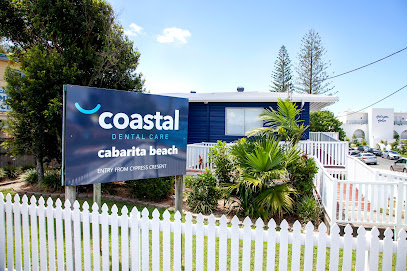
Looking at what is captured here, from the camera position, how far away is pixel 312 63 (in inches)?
1432

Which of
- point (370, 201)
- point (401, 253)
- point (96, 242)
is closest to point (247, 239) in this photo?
point (401, 253)

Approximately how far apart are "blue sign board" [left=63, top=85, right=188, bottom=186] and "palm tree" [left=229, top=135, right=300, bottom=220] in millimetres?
2065

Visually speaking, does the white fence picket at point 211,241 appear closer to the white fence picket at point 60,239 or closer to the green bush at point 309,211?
the white fence picket at point 60,239

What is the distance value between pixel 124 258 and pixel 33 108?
698 centimetres

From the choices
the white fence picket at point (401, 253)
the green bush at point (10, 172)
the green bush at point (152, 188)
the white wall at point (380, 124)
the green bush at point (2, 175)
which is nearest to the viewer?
the white fence picket at point (401, 253)

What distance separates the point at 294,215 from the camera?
660 cm

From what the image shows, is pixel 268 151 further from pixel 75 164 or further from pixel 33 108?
pixel 33 108

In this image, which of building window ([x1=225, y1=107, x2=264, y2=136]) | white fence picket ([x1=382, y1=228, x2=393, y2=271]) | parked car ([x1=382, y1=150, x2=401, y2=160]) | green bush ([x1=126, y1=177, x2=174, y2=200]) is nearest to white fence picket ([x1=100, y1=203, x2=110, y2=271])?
white fence picket ([x1=382, y1=228, x2=393, y2=271])

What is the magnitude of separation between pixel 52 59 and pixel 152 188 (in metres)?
5.15

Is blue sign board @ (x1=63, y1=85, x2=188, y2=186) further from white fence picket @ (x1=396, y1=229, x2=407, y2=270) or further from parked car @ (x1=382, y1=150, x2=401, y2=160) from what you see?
parked car @ (x1=382, y1=150, x2=401, y2=160)

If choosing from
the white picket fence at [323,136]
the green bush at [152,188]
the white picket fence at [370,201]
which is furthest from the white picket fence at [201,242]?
the white picket fence at [323,136]

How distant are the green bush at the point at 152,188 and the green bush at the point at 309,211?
3718 millimetres

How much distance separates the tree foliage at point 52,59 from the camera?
8164 mm

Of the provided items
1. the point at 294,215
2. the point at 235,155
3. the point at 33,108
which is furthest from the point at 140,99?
the point at 33,108
